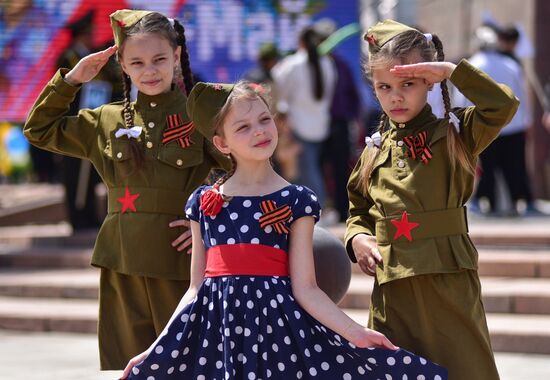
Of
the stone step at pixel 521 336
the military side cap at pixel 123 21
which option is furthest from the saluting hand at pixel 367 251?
the stone step at pixel 521 336

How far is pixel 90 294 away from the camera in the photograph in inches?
347

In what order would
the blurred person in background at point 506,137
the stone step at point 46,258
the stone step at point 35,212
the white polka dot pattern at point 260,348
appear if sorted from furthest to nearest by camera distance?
the stone step at point 35,212 → the blurred person in background at point 506,137 → the stone step at point 46,258 → the white polka dot pattern at point 260,348

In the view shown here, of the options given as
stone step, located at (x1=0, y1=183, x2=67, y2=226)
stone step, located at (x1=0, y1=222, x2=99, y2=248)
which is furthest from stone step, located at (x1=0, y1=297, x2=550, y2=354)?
stone step, located at (x1=0, y1=183, x2=67, y2=226)

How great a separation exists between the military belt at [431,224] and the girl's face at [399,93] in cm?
37

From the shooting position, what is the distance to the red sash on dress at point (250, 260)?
4.02 metres

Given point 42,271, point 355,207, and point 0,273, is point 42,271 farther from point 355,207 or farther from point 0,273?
point 355,207

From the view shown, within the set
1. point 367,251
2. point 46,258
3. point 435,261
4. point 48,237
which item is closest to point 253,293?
point 367,251

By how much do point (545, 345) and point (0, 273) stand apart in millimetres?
5159

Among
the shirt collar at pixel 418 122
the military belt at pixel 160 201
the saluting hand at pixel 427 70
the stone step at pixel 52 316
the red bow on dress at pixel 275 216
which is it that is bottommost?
the stone step at pixel 52 316

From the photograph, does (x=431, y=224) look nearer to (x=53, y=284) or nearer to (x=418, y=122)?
(x=418, y=122)

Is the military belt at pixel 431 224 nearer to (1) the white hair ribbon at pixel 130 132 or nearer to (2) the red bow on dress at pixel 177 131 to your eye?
(2) the red bow on dress at pixel 177 131

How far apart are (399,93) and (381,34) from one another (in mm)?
248

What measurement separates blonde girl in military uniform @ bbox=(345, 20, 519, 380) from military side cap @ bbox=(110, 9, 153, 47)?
997 mm

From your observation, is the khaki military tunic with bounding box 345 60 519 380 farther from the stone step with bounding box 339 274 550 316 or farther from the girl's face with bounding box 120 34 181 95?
the stone step with bounding box 339 274 550 316
